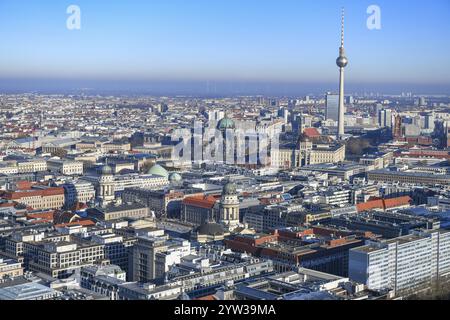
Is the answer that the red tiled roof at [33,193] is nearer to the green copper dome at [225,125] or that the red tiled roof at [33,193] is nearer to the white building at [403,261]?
the white building at [403,261]

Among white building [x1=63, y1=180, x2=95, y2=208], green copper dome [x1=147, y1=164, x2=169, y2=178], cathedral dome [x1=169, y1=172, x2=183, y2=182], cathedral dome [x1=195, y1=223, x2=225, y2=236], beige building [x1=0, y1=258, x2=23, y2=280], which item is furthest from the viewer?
green copper dome [x1=147, y1=164, x2=169, y2=178]

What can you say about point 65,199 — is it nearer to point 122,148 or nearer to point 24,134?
point 122,148

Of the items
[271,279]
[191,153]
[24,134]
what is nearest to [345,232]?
[271,279]

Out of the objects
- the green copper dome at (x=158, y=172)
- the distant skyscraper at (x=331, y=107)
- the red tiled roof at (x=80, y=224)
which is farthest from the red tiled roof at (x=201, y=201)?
the distant skyscraper at (x=331, y=107)

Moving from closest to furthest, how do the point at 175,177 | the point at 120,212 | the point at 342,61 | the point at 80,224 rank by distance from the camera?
the point at 80,224 < the point at 120,212 < the point at 175,177 < the point at 342,61

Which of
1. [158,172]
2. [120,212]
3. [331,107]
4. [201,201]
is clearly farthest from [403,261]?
[331,107]

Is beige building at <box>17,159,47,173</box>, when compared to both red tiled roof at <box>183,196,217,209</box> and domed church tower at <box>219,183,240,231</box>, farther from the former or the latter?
domed church tower at <box>219,183,240,231</box>

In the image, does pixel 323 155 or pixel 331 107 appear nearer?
pixel 323 155

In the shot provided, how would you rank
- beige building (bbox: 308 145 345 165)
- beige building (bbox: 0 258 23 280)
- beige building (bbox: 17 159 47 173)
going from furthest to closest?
beige building (bbox: 308 145 345 165), beige building (bbox: 17 159 47 173), beige building (bbox: 0 258 23 280)

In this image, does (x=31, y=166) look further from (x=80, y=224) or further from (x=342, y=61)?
(x=342, y=61)

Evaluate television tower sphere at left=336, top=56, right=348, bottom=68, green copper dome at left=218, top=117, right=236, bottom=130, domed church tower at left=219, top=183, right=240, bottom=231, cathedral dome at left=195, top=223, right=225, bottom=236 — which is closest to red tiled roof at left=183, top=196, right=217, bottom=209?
domed church tower at left=219, top=183, right=240, bottom=231

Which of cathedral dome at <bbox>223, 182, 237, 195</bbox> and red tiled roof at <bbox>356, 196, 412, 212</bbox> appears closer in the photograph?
cathedral dome at <bbox>223, 182, 237, 195</bbox>
